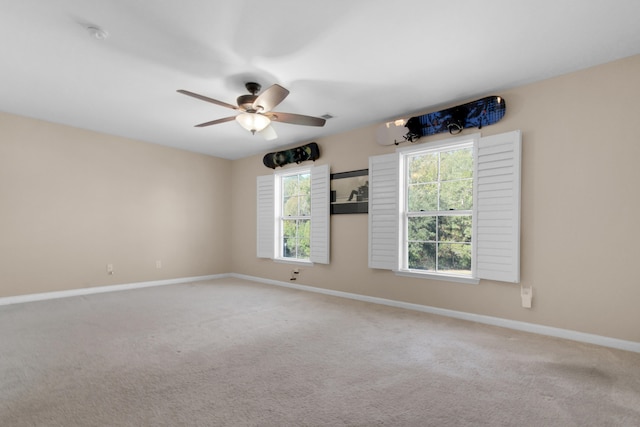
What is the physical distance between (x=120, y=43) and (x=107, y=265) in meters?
3.75

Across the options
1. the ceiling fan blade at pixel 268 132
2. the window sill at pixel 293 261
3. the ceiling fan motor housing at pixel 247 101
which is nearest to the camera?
the ceiling fan motor housing at pixel 247 101

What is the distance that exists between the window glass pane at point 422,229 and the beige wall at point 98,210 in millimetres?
4036

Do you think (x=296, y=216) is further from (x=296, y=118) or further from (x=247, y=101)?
(x=247, y=101)

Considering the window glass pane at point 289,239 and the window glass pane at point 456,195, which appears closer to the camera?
the window glass pane at point 456,195

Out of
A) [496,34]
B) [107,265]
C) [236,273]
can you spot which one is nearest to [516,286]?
[496,34]

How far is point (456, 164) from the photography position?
3.81 metres

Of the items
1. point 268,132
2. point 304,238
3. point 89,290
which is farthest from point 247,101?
point 89,290

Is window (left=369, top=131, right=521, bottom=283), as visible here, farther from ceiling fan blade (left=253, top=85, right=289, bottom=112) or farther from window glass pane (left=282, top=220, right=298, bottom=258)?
ceiling fan blade (left=253, top=85, right=289, bottom=112)

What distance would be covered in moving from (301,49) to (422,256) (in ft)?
9.09

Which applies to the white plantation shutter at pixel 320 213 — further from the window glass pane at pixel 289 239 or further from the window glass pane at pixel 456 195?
the window glass pane at pixel 456 195

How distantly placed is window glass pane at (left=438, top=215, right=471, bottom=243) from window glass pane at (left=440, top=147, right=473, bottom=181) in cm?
48

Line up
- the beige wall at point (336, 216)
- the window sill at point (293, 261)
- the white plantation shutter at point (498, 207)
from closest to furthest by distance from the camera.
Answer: the beige wall at point (336, 216)
the white plantation shutter at point (498, 207)
the window sill at point (293, 261)

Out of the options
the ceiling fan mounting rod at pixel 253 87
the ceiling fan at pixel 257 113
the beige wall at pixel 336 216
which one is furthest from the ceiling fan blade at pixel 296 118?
the beige wall at pixel 336 216

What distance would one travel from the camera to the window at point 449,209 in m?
3.30
